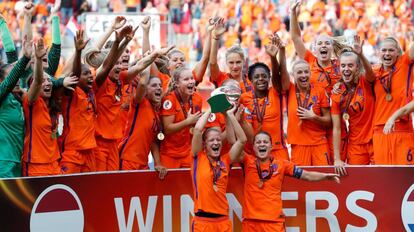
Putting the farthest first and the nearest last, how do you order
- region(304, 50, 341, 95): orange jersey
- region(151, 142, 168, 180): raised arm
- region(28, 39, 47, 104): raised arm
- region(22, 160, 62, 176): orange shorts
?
region(304, 50, 341, 95): orange jersey → region(151, 142, 168, 180): raised arm → region(22, 160, 62, 176): orange shorts → region(28, 39, 47, 104): raised arm

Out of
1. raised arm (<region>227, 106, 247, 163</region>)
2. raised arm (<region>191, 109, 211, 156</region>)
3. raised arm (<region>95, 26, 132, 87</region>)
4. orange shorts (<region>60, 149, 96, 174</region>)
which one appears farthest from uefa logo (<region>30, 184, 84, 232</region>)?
raised arm (<region>227, 106, 247, 163</region>)

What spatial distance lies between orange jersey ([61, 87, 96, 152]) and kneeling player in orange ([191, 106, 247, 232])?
108 centimetres

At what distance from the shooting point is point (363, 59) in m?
9.59

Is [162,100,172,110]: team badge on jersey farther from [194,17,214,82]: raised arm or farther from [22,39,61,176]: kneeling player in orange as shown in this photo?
[22,39,61,176]: kneeling player in orange

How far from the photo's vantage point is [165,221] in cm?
923

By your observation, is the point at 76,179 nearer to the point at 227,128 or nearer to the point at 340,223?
the point at 227,128

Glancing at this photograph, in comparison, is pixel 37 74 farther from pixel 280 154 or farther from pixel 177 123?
pixel 280 154

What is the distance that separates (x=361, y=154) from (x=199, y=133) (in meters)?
2.20

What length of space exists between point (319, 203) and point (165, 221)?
157 centimetres

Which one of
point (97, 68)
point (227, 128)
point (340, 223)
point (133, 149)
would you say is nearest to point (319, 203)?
point (340, 223)

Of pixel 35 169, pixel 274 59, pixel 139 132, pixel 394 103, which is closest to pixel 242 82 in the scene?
pixel 274 59

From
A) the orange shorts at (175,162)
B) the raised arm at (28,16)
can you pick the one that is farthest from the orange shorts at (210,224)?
the raised arm at (28,16)

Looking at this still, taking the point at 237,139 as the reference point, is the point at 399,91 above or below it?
above

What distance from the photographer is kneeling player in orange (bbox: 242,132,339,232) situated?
9023mm
